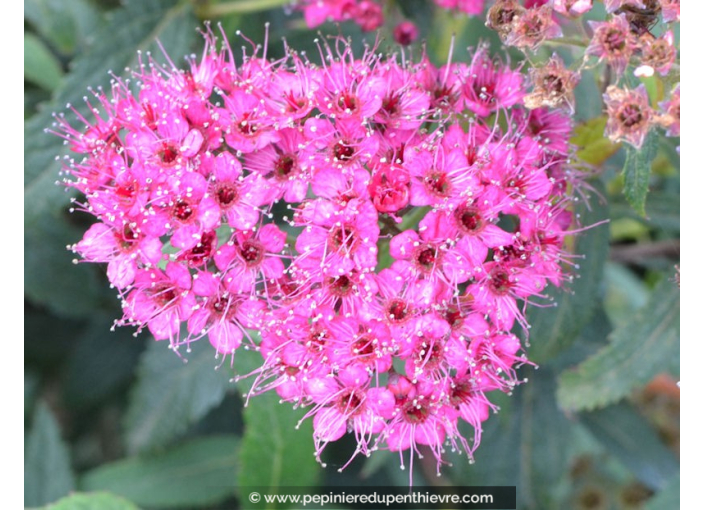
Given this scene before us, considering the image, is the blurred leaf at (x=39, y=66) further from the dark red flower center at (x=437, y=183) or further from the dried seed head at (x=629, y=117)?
the dried seed head at (x=629, y=117)

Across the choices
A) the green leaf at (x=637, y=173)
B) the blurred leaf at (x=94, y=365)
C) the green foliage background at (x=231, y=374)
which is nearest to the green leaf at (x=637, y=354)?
the green foliage background at (x=231, y=374)

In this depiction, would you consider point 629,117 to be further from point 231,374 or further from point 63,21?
point 63,21

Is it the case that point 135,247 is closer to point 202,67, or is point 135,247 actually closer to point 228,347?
point 228,347

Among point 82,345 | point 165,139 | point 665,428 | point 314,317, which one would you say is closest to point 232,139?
point 165,139

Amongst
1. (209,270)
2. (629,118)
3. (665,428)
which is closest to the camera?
(629,118)

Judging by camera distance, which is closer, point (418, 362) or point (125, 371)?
point (418, 362)
